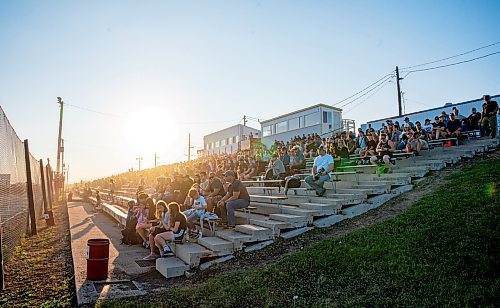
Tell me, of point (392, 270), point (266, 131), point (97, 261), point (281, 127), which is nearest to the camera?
point (392, 270)

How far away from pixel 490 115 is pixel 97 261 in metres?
12.4

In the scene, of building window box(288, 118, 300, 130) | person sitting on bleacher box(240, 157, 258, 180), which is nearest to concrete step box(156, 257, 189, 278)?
person sitting on bleacher box(240, 157, 258, 180)

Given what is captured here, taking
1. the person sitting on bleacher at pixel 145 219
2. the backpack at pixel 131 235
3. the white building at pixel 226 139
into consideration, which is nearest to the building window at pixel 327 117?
the white building at pixel 226 139

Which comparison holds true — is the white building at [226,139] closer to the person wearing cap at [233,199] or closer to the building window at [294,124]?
the building window at [294,124]

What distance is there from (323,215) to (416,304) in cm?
456

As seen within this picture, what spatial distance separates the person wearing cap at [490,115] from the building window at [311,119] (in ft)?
60.2

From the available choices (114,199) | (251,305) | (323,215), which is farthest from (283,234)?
(114,199)

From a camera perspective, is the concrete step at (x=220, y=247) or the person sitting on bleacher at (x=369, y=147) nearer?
the concrete step at (x=220, y=247)

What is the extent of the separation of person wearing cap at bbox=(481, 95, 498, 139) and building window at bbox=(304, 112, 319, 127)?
60.2ft

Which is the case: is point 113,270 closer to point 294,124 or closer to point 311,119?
point 311,119

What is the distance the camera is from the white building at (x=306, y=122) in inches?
1212

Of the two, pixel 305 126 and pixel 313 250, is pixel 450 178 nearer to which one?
pixel 313 250

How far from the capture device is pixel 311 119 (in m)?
31.6

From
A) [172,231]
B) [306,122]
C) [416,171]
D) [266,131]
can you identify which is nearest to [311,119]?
[306,122]
